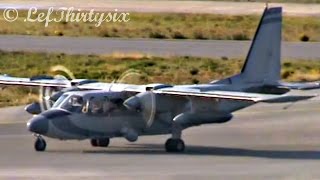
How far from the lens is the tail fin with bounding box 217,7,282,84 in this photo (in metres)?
29.9

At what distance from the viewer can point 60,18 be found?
273 feet

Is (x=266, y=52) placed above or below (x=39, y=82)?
above

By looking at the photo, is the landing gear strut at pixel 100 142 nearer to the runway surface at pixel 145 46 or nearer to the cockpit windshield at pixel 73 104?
the cockpit windshield at pixel 73 104

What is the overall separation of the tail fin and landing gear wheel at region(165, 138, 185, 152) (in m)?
2.98

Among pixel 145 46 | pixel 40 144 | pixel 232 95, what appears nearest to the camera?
pixel 232 95

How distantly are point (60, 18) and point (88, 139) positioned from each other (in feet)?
182

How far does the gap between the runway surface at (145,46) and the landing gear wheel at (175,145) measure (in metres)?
28.0

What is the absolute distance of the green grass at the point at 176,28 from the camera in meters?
70.5

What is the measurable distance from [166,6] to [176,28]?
25778mm

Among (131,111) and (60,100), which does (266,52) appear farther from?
(60,100)

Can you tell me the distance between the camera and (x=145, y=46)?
6091cm

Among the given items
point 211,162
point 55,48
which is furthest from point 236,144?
point 55,48

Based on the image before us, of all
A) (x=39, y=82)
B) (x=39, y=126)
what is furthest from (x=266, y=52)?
(x=39, y=126)

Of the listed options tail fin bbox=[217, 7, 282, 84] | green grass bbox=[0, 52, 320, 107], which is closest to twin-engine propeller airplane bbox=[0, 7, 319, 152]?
tail fin bbox=[217, 7, 282, 84]
